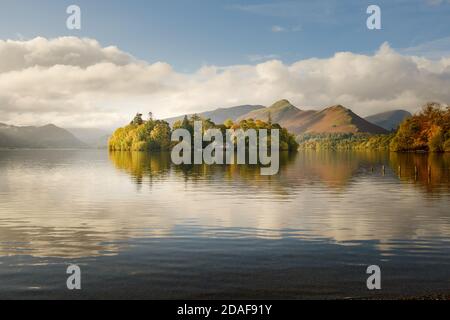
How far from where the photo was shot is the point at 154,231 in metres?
36.1

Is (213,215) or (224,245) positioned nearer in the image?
(224,245)
